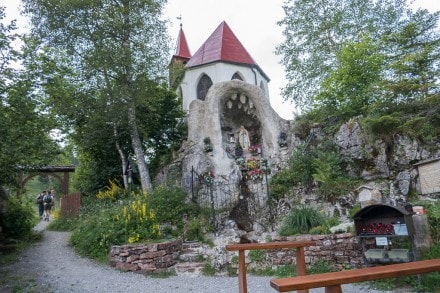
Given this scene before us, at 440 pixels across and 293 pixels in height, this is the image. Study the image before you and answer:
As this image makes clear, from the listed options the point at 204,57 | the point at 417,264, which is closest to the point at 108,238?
the point at 417,264

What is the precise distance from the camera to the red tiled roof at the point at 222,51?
824 inches

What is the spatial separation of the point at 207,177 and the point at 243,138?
3.62 meters

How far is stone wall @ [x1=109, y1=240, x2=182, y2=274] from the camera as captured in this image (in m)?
6.94

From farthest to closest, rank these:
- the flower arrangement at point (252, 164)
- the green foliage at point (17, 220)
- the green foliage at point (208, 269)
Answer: the flower arrangement at point (252, 164) < the green foliage at point (17, 220) < the green foliage at point (208, 269)

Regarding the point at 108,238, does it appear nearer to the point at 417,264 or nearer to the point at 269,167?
the point at 269,167

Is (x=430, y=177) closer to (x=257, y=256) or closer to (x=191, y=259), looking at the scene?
(x=257, y=256)

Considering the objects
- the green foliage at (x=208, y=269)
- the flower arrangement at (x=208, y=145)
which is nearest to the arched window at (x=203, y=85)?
the flower arrangement at (x=208, y=145)

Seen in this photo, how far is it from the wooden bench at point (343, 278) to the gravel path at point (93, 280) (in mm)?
3677

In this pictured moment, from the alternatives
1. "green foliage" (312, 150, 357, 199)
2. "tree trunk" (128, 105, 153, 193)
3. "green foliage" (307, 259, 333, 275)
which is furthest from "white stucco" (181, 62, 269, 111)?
"green foliage" (307, 259, 333, 275)

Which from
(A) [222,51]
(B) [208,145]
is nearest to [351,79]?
(B) [208,145]

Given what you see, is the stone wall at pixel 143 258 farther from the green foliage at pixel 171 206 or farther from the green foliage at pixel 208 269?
the green foliage at pixel 171 206

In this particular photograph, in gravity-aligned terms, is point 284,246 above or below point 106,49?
below

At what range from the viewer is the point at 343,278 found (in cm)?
181

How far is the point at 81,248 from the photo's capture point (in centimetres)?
852
